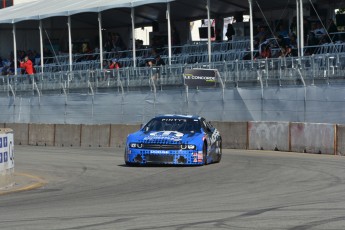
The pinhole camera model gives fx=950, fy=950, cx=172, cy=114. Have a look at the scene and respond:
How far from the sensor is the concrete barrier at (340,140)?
83.7 feet

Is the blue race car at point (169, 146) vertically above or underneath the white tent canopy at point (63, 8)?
underneath

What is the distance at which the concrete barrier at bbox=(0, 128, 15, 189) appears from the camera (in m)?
17.5

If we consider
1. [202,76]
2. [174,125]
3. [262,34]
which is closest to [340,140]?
[174,125]

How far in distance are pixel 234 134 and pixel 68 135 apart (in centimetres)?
712

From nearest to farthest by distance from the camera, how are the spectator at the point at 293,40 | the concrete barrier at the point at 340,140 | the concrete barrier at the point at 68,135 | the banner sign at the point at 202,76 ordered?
1. the concrete barrier at the point at 340,140
2. the banner sign at the point at 202,76
3. the spectator at the point at 293,40
4. the concrete barrier at the point at 68,135

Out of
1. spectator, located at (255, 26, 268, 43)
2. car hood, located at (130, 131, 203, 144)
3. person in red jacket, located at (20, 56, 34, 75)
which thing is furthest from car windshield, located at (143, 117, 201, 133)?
person in red jacket, located at (20, 56, 34, 75)

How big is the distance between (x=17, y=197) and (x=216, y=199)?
369 centimetres

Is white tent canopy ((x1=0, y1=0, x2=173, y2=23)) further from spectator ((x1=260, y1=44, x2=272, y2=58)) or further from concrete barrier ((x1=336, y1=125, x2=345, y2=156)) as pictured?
concrete barrier ((x1=336, y1=125, x2=345, y2=156))

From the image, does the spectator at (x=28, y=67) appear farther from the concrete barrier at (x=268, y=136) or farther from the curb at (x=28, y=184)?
the curb at (x=28, y=184)

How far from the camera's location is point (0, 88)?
137ft

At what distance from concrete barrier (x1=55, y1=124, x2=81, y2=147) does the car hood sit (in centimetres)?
1218

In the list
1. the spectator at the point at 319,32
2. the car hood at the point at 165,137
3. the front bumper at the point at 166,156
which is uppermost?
the spectator at the point at 319,32

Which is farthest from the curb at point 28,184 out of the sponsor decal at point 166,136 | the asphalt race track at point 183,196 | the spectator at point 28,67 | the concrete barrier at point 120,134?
the spectator at point 28,67

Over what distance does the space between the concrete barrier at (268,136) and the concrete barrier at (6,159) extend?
1152 centimetres
